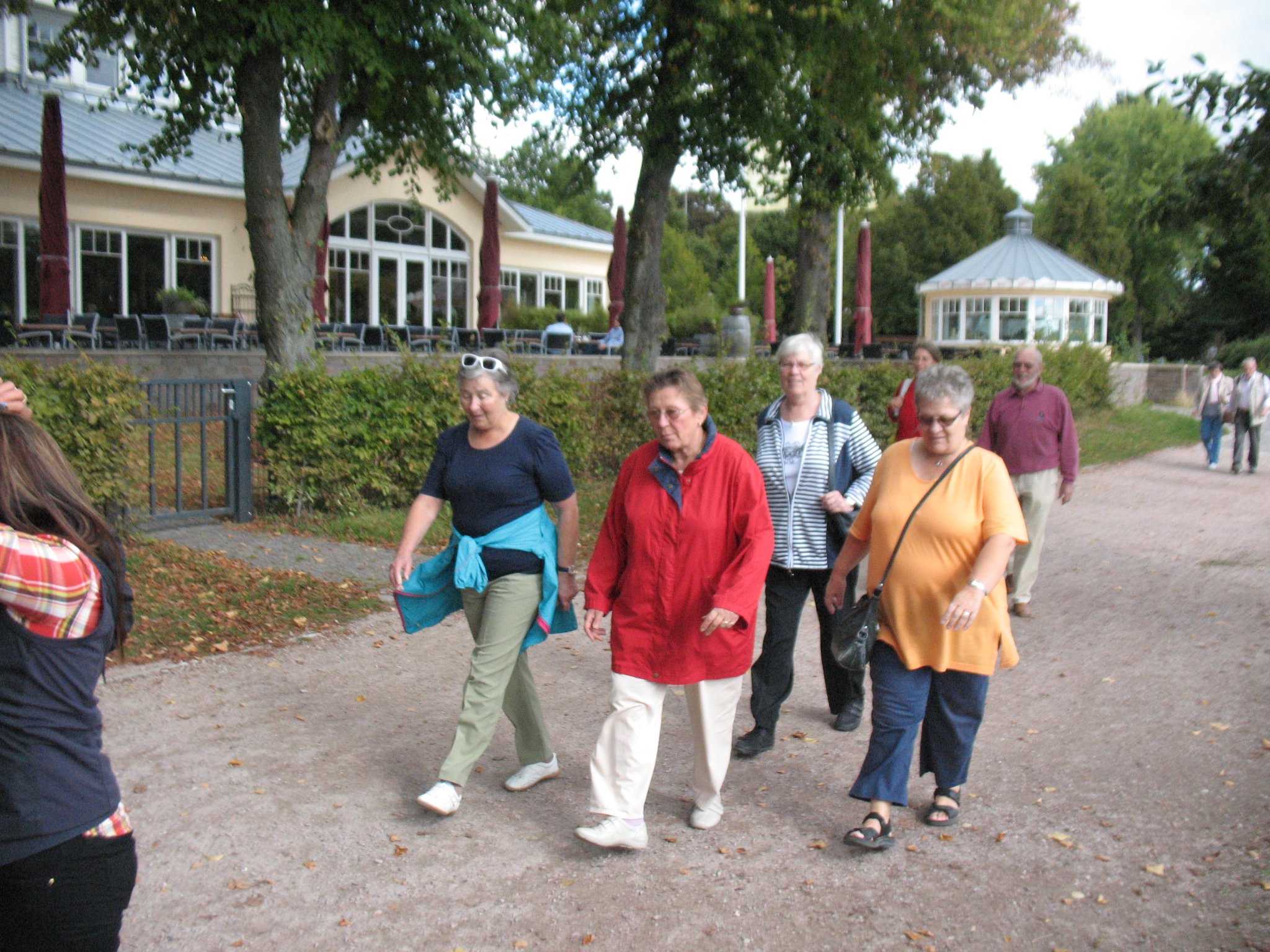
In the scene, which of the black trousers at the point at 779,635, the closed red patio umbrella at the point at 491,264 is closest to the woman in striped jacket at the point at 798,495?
the black trousers at the point at 779,635

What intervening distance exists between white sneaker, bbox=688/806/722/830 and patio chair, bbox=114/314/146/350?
15.0m

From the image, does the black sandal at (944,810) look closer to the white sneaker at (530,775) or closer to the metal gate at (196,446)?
the white sneaker at (530,775)

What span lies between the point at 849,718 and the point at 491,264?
1808cm

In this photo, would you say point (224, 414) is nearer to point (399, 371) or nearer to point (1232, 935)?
point (399, 371)

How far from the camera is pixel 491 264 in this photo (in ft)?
73.0

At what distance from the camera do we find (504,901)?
12.2 ft

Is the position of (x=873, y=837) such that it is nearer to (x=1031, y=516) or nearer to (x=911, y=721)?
(x=911, y=721)

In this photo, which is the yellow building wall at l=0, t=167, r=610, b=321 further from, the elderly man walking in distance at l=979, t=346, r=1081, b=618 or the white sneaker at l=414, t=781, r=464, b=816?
the white sneaker at l=414, t=781, r=464, b=816

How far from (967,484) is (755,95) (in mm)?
10762

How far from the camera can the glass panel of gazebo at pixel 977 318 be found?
37438 mm

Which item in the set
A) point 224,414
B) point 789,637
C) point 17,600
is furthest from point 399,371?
point 17,600

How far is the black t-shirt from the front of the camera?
14.5ft

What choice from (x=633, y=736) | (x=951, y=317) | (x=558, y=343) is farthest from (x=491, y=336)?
(x=951, y=317)

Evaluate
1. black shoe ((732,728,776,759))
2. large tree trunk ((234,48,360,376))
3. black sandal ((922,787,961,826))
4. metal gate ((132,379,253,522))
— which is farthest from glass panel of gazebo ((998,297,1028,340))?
black sandal ((922,787,961,826))
